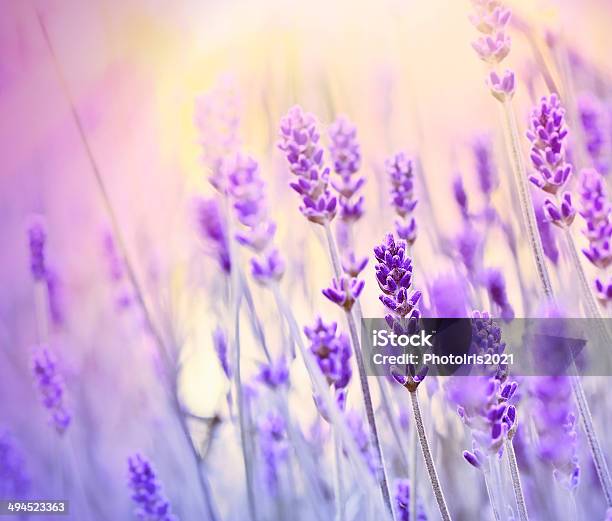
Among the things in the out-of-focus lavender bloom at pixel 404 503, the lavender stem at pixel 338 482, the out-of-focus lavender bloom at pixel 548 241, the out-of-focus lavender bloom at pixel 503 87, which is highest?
the out-of-focus lavender bloom at pixel 503 87

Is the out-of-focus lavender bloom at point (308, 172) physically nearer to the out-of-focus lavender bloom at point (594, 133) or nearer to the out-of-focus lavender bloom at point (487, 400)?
the out-of-focus lavender bloom at point (487, 400)

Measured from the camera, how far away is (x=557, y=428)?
1.20 meters

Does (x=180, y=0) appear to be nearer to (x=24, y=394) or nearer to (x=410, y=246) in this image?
(x=410, y=246)

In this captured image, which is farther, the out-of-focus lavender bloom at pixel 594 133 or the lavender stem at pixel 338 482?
the out-of-focus lavender bloom at pixel 594 133

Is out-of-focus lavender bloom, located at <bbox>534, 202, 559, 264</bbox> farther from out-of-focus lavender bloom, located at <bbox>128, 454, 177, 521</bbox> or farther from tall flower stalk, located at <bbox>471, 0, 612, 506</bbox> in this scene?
out-of-focus lavender bloom, located at <bbox>128, 454, 177, 521</bbox>

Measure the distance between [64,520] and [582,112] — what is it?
1.40 m

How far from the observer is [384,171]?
1505 mm

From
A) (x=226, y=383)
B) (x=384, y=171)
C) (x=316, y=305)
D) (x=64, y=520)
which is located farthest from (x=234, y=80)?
(x=64, y=520)

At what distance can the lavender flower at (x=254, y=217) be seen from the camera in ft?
4.25

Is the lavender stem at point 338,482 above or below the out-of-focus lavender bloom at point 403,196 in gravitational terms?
below

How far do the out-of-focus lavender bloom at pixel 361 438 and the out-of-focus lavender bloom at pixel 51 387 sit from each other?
2.01ft

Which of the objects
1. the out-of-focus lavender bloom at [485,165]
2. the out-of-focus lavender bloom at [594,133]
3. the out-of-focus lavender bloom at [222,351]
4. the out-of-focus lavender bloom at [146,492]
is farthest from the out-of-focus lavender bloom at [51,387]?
the out-of-focus lavender bloom at [594,133]

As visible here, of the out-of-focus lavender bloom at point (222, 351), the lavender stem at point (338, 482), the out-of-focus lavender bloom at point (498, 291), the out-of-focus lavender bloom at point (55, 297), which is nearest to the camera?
the lavender stem at point (338, 482)

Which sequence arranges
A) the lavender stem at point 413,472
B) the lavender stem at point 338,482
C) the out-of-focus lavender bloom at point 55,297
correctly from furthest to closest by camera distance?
1. the out-of-focus lavender bloom at point 55,297
2. the lavender stem at point 338,482
3. the lavender stem at point 413,472
